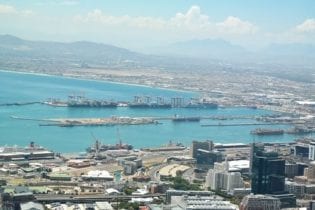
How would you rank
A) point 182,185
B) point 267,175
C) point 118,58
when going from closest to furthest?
point 267,175, point 182,185, point 118,58

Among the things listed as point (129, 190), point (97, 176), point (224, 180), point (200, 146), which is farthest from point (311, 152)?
point (129, 190)

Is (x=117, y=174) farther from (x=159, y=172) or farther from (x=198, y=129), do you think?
(x=198, y=129)

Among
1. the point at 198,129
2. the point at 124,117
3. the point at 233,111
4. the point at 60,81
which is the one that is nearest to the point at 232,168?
the point at 198,129

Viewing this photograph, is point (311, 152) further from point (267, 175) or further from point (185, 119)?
point (185, 119)

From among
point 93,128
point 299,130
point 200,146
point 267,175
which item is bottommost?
point 299,130

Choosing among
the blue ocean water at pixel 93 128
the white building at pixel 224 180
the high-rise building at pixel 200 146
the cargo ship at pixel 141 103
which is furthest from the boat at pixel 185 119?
the white building at pixel 224 180
